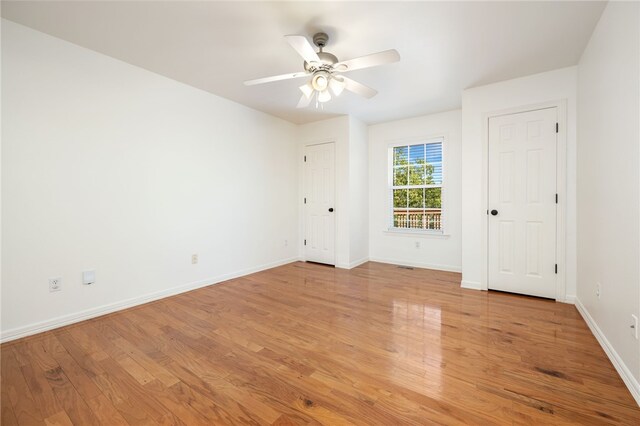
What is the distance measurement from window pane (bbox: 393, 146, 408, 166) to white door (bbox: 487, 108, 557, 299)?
1604 millimetres

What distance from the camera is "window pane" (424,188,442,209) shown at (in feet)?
15.0

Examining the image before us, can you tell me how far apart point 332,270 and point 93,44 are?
390cm

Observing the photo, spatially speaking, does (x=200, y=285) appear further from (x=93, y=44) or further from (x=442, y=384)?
(x=442, y=384)

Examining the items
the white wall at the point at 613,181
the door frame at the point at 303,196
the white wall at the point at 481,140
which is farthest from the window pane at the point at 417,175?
the white wall at the point at 613,181

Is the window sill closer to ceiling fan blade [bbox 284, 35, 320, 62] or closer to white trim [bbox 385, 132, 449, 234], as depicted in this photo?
white trim [bbox 385, 132, 449, 234]

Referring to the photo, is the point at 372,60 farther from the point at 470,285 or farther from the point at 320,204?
the point at 320,204

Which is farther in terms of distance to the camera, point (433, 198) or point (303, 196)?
point (303, 196)

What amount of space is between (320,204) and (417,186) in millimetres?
1709

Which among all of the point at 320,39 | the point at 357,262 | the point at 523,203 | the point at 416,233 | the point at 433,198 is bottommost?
the point at 357,262

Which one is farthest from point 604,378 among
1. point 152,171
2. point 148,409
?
point 152,171

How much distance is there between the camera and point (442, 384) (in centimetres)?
165

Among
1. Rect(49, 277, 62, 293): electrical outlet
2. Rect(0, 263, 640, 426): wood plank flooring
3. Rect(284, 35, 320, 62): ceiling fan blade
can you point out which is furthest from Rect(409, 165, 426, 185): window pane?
Rect(49, 277, 62, 293): electrical outlet

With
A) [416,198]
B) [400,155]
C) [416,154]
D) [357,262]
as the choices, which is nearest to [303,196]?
[357,262]

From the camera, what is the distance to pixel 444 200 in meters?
4.47
